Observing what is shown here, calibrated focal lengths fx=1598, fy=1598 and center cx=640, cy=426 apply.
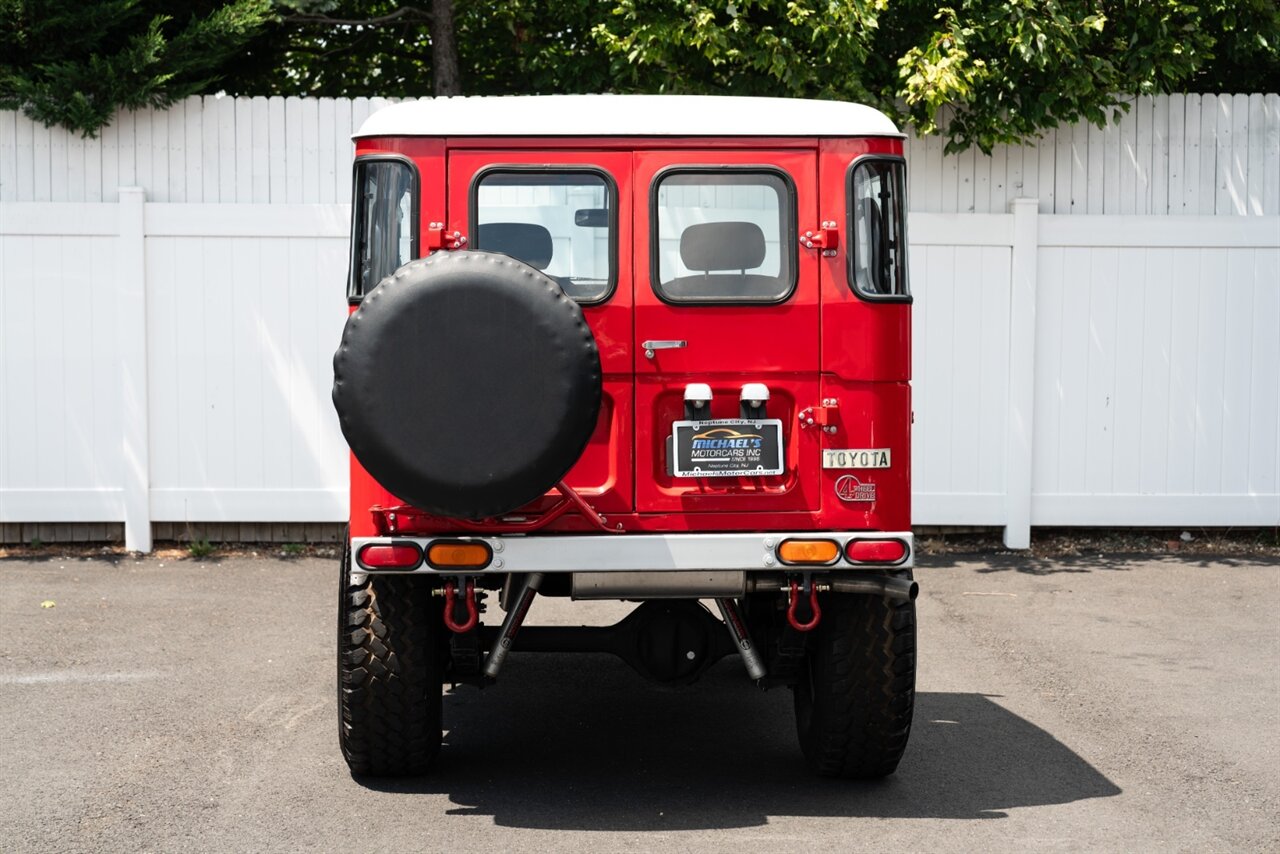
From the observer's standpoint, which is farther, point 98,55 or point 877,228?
point 98,55

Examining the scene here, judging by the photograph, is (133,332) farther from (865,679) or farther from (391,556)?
(865,679)

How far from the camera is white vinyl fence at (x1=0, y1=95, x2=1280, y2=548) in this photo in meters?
10.8

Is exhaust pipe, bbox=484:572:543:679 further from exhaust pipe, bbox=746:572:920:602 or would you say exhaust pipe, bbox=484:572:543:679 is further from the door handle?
the door handle

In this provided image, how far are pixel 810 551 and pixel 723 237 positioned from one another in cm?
120

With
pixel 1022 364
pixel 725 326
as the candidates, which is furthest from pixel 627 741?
pixel 1022 364

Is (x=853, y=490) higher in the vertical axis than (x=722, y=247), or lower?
lower

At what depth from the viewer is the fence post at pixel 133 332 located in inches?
421

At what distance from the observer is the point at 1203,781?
6.17 meters

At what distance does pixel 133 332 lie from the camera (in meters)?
10.7

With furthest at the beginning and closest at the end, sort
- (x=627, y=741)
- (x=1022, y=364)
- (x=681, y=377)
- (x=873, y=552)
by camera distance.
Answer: (x=1022, y=364) < (x=627, y=741) < (x=681, y=377) < (x=873, y=552)

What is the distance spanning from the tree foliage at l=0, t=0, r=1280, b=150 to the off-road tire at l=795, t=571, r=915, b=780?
5337mm

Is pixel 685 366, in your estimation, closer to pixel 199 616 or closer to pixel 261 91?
pixel 199 616

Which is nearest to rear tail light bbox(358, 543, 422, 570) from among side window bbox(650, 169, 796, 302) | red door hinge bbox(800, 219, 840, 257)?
side window bbox(650, 169, 796, 302)

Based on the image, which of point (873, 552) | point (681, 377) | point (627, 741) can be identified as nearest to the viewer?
point (873, 552)
